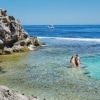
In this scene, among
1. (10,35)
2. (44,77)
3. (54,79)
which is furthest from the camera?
(10,35)

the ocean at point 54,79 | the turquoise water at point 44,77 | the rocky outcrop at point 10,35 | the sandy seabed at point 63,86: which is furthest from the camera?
the rocky outcrop at point 10,35

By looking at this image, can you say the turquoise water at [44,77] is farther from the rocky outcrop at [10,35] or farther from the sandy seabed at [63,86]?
the rocky outcrop at [10,35]

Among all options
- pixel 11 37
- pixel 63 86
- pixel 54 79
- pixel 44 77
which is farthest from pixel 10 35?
pixel 63 86

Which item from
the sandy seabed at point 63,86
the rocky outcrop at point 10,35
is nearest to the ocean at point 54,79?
the sandy seabed at point 63,86

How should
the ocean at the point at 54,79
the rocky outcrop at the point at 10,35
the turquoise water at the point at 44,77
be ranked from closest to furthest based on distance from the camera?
the ocean at the point at 54,79, the turquoise water at the point at 44,77, the rocky outcrop at the point at 10,35

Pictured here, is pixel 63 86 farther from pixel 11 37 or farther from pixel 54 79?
pixel 11 37

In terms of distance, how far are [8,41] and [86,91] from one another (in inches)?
1187

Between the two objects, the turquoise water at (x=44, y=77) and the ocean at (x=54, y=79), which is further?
the turquoise water at (x=44, y=77)

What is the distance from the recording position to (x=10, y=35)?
52.3 m

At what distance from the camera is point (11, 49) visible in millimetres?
51406

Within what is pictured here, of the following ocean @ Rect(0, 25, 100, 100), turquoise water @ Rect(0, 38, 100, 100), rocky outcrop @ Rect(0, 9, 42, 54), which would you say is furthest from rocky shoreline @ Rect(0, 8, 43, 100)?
ocean @ Rect(0, 25, 100, 100)

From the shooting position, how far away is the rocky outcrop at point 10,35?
165 ft

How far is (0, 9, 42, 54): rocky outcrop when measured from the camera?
50219 mm

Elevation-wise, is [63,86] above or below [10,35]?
below
